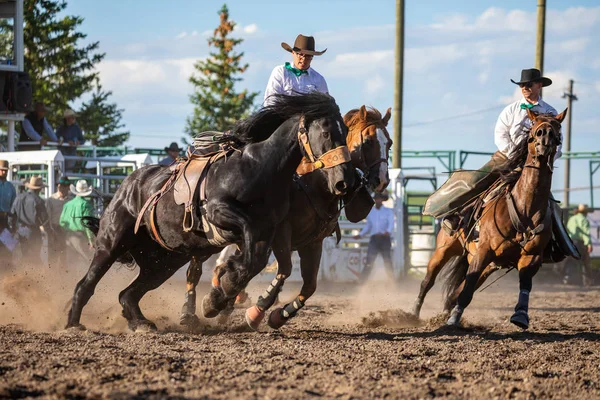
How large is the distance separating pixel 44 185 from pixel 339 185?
822cm

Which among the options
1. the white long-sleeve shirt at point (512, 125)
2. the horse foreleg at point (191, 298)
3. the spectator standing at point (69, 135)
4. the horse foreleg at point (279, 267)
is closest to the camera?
the horse foreleg at point (279, 267)

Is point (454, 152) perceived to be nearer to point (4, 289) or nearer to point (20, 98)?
point (20, 98)

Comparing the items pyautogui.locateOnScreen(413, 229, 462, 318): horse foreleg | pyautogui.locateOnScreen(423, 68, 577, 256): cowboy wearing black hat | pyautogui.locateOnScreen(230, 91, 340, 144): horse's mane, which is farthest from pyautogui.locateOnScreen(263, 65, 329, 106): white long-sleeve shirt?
pyautogui.locateOnScreen(413, 229, 462, 318): horse foreleg

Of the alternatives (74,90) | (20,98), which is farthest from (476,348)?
(74,90)

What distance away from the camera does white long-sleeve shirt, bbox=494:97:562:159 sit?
28.2 feet

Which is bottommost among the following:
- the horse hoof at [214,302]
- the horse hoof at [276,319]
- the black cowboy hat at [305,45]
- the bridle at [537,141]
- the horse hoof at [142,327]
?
the horse hoof at [142,327]

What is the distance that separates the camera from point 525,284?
8086 millimetres

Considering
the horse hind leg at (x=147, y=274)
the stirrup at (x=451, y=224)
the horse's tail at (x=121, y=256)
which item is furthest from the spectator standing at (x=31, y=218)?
the stirrup at (x=451, y=224)

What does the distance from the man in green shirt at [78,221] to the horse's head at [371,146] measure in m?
6.40

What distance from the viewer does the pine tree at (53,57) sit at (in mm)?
21656

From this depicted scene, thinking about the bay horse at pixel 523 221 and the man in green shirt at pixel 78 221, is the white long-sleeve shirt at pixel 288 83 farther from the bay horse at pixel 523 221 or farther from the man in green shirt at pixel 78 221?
the man in green shirt at pixel 78 221

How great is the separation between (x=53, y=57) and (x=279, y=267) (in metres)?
16.4

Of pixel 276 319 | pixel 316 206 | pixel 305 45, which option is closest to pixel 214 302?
pixel 276 319

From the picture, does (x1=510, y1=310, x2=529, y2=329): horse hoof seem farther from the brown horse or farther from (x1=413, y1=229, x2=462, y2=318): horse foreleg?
the brown horse
